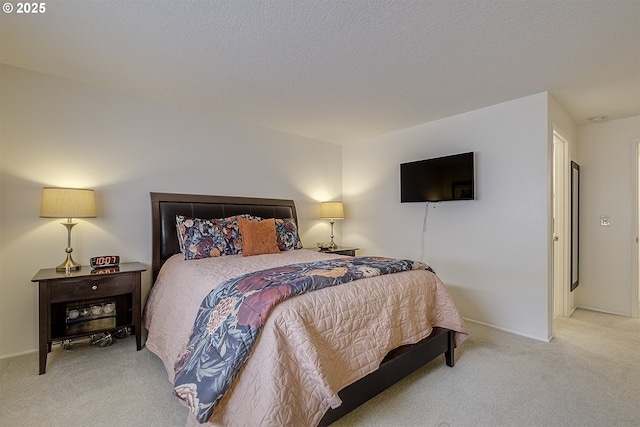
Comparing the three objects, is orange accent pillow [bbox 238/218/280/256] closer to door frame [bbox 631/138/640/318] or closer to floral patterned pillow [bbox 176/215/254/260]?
floral patterned pillow [bbox 176/215/254/260]

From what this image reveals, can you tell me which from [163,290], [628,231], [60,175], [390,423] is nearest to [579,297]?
[628,231]

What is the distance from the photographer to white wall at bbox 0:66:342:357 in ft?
7.89

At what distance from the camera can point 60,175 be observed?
8.53ft

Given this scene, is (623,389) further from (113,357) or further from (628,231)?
(113,357)

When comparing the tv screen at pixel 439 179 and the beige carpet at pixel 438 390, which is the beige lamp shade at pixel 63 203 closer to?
the beige carpet at pixel 438 390

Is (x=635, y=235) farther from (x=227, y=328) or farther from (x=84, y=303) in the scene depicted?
(x=84, y=303)

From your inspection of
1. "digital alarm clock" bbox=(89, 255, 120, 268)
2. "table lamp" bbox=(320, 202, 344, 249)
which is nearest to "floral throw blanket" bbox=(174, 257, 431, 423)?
"digital alarm clock" bbox=(89, 255, 120, 268)

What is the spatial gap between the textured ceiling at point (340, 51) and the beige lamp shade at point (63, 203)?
3.35 ft

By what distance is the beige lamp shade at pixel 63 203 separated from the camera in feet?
7.51

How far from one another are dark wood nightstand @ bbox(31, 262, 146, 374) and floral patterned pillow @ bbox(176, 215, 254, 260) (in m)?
0.44

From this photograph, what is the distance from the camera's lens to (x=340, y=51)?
2.13m

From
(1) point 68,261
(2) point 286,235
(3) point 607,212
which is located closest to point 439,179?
(2) point 286,235

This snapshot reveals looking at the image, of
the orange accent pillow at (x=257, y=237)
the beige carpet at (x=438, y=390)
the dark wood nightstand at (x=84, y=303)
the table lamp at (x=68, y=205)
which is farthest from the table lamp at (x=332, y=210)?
the table lamp at (x=68, y=205)

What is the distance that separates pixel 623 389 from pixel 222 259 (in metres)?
3.08
